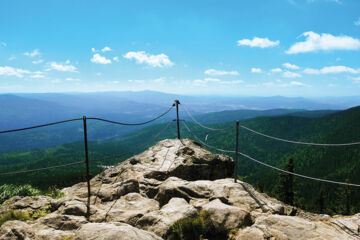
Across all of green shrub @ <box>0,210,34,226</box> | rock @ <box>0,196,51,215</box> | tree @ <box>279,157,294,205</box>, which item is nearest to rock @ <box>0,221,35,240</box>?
green shrub @ <box>0,210,34,226</box>

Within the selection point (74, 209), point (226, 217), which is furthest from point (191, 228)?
point (74, 209)

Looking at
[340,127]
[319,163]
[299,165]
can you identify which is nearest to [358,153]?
[319,163]

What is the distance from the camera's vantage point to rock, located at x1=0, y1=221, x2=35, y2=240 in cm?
496

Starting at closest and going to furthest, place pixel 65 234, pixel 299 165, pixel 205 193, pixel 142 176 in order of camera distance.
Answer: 1. pixel 65 234
2. pixel 205 193
3. pixel 142 176
4. pixel 299 165

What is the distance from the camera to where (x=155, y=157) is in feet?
40.5

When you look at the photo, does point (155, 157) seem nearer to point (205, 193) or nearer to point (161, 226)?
point (205, 193)

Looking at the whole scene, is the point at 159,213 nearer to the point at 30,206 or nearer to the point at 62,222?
the point at 62,222

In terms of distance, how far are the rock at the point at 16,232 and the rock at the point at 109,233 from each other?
143cm

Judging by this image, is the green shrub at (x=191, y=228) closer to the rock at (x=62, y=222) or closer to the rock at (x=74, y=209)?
the rock at (x=62, y=222)

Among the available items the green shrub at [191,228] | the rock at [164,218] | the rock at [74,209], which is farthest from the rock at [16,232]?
the green shrub at [191,228]

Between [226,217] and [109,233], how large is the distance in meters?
3.19

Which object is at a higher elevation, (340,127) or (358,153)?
(340,127)

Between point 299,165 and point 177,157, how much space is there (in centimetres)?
17489

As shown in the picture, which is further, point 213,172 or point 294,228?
point 213,172
